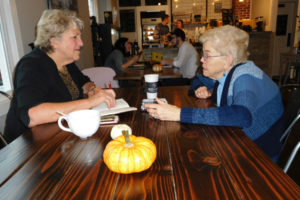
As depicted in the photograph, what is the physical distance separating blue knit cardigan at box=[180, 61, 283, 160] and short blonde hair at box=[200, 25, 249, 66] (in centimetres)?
12

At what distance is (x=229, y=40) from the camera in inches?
48.8

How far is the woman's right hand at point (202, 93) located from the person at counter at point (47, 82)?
588mm

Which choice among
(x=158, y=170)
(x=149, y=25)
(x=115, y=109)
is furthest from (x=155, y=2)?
(x=158, y=170)

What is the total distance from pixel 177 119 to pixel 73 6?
2.91 m

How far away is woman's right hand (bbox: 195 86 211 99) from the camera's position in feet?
5.06

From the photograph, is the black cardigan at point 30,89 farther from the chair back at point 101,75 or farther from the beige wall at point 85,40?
the beige wall at point 85,40

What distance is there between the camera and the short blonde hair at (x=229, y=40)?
1.24m

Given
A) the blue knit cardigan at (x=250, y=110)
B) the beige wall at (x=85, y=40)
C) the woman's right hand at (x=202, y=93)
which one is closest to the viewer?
the blue knit cardigan at (x=250, y=110)

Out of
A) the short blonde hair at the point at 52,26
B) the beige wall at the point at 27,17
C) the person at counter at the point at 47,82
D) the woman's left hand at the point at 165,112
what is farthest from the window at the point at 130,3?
the woman's left hand at the point at 165,112

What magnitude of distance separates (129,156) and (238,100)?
23.7 inches

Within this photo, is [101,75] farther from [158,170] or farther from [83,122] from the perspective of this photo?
[158,170]

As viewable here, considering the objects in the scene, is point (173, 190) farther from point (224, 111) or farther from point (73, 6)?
point (73, 6)

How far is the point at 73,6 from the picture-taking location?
10.8 ft

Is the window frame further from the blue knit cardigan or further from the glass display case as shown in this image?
the glass display case
